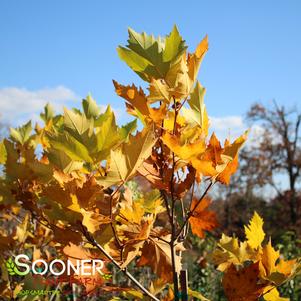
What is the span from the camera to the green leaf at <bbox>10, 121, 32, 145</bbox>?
1.91 m

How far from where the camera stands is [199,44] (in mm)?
939

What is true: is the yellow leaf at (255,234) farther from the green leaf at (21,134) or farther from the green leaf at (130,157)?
the green leaf at (21,134)

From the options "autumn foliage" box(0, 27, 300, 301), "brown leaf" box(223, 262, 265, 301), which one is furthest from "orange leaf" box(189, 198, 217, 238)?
"brown leaf" box(223, 262, 265, 301)

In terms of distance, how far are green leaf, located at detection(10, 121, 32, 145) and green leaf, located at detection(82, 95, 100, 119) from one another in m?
0.63

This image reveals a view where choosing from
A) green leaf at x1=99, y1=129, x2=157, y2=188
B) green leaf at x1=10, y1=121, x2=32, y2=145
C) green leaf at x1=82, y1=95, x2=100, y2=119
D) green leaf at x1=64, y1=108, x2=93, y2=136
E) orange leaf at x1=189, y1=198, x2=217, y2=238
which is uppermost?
green leaf at x1=10, y1=121, x2=32, y2=145

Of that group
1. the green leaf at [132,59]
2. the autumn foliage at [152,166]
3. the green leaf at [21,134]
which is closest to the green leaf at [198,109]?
the autumn foliage at [152,166]

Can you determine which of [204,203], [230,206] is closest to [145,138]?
[204,203]

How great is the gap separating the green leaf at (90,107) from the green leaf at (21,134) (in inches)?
24.6

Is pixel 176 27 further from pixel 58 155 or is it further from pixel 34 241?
pixel 34 241

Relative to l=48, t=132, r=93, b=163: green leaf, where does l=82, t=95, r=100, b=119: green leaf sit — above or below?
above

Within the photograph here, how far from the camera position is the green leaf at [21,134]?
6.27 ft

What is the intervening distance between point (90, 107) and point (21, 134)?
2.16 feet

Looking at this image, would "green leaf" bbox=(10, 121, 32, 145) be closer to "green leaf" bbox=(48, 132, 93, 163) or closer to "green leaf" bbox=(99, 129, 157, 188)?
"green leaf" bbox=(48, 132, 93, 163)

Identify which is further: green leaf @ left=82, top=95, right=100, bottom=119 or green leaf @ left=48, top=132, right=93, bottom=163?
green leaf @ left=82, top=95, right=100, bottom=119
